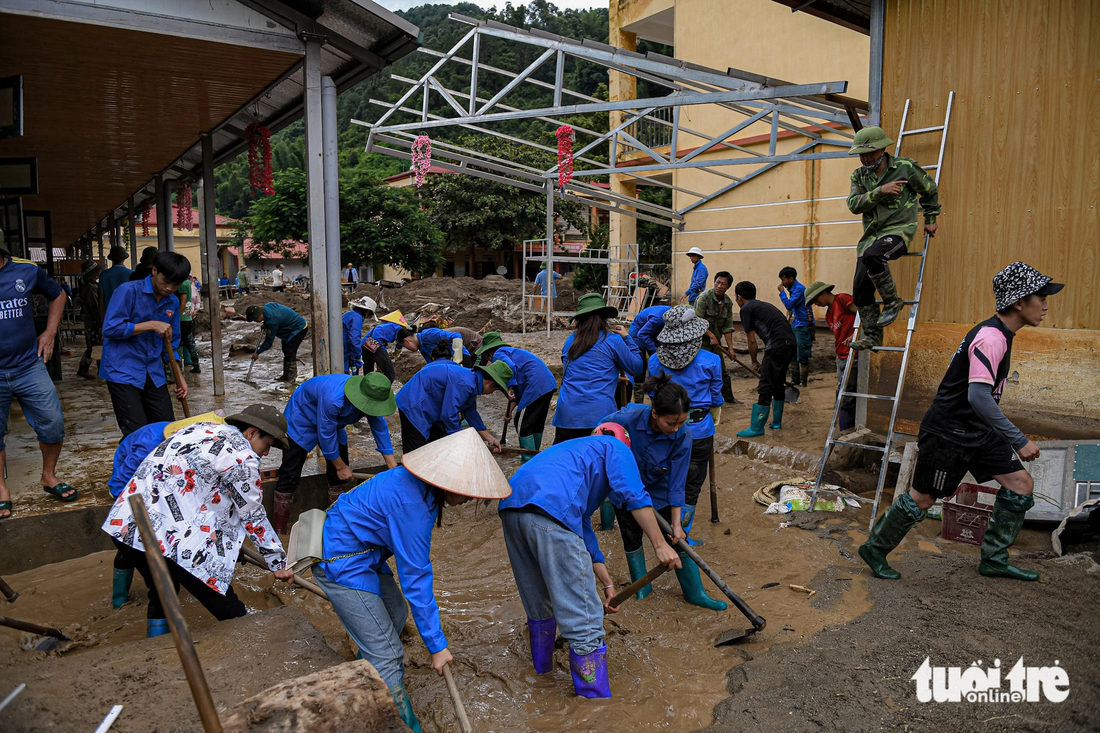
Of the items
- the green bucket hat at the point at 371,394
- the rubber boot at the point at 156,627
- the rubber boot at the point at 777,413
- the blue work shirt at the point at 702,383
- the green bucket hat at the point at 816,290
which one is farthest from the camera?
the green bucket hat at the point at 816,290

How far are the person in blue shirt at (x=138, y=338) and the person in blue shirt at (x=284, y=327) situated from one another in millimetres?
5239

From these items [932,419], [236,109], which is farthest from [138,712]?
[236,109]

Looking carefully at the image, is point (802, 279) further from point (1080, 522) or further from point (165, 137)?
point (165, 137)

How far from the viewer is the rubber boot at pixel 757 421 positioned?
25.3ft

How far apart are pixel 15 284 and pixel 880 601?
589 centimetres

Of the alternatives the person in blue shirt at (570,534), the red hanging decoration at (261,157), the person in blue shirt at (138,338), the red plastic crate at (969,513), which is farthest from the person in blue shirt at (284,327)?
the red plastic crate at (969,513)

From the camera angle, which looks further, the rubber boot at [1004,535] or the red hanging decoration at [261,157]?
the red hanging decoration at [261,157]

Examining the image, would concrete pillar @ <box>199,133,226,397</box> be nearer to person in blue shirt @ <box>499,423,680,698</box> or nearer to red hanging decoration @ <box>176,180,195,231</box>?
red hanging decoration @ <box>176,180,195,231</box>

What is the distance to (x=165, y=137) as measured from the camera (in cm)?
912

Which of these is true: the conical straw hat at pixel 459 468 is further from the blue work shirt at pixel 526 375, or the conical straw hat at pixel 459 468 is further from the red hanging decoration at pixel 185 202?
the red hanging decoration at pixel 185 202

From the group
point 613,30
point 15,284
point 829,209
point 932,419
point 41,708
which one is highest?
point 613,30

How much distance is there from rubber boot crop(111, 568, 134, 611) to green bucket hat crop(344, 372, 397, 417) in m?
1.59

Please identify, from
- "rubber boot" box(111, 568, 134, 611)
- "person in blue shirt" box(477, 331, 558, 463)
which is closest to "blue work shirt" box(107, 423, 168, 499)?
"rubber boot" box(111, 568, 134, 611)

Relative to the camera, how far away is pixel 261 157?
8391mm
